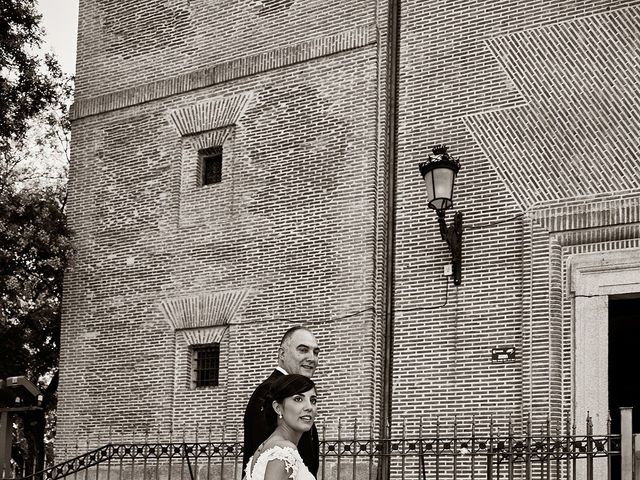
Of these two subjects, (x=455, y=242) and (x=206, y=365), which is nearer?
(x=455, y=242)

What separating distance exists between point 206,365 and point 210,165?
274 cm

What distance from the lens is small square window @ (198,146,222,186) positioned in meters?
16.2

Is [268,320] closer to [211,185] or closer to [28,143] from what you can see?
[211,185]

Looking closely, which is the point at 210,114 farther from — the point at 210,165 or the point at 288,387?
the point at 288,387

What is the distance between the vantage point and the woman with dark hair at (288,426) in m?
5.47

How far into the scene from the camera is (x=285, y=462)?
17.7 feet

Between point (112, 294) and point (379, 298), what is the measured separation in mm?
4439

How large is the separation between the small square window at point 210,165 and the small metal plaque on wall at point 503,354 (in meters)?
4.98

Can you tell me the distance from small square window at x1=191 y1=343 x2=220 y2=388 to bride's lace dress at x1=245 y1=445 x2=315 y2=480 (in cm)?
1010

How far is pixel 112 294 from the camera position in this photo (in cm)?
1667

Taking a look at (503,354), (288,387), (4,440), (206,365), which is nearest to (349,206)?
(503,354)

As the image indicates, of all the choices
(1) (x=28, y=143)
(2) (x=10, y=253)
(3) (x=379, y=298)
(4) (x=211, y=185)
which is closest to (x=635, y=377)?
(3) (x=379, y=298)

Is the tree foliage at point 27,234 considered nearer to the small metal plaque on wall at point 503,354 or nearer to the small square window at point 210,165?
the small square window at point 210,165

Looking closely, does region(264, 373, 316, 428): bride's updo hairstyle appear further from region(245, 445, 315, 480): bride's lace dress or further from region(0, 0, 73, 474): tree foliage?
region(0, 0, 73, 474): tree foliage
